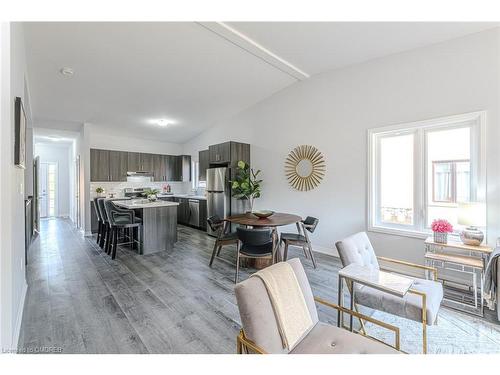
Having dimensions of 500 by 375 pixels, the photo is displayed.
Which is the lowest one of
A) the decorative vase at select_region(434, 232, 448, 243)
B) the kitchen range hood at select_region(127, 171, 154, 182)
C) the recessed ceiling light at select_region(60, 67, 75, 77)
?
the decorative vase at select_region(434, 232, 448, 243)

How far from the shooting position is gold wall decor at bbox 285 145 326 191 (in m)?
4.30

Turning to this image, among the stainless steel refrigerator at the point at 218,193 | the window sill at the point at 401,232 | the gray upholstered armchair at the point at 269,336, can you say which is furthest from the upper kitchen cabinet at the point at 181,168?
the gray upholstered armchair at the point at 269,336

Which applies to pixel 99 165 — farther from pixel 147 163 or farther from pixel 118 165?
pixel 147 163

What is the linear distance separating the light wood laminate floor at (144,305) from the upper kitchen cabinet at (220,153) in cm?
232

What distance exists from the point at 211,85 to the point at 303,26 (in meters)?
2.06

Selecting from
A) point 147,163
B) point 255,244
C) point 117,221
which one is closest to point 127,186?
point 147,163

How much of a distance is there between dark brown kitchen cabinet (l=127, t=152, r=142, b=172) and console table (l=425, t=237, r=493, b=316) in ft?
22.7

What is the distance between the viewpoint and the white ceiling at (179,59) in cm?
288

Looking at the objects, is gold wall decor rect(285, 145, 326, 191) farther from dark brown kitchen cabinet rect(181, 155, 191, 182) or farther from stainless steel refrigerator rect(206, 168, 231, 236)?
dark brown kitchen cabinet rect(181, 155, 191, 182)

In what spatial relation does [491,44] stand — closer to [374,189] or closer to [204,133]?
[374,189]

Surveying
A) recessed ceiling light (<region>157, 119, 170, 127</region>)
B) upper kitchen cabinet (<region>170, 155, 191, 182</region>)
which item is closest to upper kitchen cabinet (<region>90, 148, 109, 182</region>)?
recessed ceiling light (<region>157, 119, 170, 127</region>)

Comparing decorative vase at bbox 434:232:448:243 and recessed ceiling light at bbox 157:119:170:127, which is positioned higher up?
recessed ceiling light at bbox 157:119:170:127

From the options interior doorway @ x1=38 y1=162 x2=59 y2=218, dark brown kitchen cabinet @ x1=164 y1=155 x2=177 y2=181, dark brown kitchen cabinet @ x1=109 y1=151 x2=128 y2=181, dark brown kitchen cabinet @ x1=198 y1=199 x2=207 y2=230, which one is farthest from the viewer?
interior doorway @ x1=38 y1=162 x2=59 y2=218
